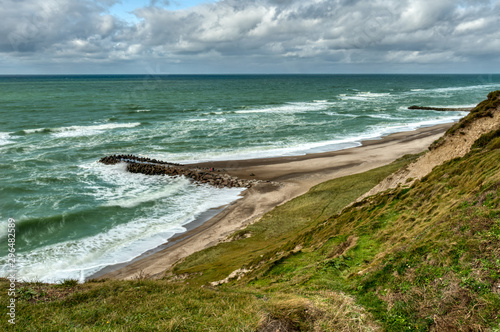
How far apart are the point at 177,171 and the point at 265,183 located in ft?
32.3

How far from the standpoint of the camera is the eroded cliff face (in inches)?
673

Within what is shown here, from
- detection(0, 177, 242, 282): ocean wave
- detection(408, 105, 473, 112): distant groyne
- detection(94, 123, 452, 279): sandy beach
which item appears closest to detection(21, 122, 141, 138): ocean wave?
detection(94, 123, 452, 279): sandy beach

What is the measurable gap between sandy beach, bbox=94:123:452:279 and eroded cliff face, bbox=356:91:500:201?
1023cm

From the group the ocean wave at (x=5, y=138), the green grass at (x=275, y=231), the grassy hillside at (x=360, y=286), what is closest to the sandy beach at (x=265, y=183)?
the green grass at (x=275, y=231)

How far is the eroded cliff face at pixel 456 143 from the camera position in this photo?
1709 centimetres

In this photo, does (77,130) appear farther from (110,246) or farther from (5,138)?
(110,246)

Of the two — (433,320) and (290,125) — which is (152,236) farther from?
(290,125)

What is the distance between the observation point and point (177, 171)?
35.7 meters

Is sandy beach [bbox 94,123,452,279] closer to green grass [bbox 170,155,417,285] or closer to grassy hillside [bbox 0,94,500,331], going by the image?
green grass [bbox 170,155,417,285]

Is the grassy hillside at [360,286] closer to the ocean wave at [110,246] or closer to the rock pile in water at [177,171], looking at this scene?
the ocean wave at [110,246]

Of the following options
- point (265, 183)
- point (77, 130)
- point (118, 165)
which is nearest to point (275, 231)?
point (265, 183)

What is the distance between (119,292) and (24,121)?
226 ft

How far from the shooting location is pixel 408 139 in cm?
4725

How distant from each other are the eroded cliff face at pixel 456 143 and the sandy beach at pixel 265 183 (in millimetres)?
10230
